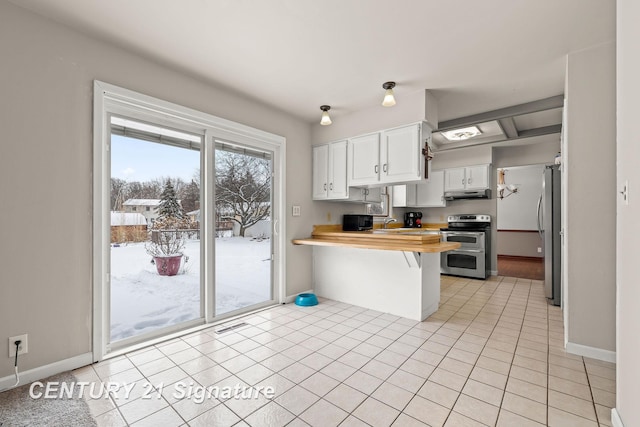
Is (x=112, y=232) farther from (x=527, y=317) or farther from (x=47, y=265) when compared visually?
(x=527, y=317)

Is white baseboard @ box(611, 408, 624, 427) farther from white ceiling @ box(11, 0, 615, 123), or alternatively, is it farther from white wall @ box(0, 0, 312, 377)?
white wall @ box(0, 0, 312, 377)

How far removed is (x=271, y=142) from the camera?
350 centimetres

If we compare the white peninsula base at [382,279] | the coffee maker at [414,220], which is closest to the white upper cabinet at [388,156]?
the white peninsula base at [382,279]

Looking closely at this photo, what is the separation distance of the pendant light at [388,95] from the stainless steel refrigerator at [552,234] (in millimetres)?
2533

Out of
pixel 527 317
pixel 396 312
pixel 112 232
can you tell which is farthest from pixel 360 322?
pixel 112 232

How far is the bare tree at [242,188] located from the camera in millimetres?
3074

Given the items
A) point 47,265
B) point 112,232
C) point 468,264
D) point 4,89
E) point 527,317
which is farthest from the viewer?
point 468,264

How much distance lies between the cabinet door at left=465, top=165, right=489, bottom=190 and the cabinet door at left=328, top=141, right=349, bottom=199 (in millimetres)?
2894

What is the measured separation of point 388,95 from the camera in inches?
106

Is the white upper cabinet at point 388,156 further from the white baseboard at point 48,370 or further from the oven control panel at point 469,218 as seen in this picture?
the white baseboard at point 48,370

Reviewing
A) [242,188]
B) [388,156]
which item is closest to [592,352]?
[388,156]

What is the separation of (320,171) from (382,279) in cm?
165

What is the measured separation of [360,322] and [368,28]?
8.59 ft

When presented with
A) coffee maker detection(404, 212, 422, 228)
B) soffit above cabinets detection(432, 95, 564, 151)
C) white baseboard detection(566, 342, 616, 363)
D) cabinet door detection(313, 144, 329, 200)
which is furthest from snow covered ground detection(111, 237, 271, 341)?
coffee maker detection(404, 212, 422, 228)
